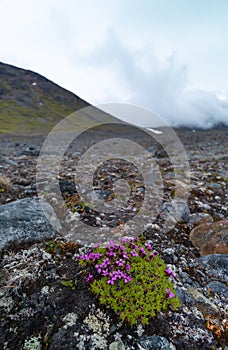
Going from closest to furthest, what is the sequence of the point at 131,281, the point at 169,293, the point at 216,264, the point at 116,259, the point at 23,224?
the point at 169,293 → the point at 131,281 → the point at 116,259 → the point at 216,264 → the point at 23,224

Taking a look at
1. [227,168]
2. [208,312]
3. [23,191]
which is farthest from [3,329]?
[227,168]

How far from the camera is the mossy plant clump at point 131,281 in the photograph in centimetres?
378

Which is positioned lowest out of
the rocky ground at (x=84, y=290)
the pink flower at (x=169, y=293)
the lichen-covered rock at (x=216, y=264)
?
the rocky ground at (x=84, y=290)

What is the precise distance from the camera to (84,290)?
4.10 metres

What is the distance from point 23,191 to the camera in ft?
29.4

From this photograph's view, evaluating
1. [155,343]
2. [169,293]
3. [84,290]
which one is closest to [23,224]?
[84,290]

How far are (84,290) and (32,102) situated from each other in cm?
17059

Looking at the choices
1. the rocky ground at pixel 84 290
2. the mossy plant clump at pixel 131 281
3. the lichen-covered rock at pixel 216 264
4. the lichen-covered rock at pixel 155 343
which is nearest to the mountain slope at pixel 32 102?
the rocky ground at pixel 84 290

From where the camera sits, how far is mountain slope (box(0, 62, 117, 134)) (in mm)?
128337

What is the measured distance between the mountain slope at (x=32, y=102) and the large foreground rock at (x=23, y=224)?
11389 cm

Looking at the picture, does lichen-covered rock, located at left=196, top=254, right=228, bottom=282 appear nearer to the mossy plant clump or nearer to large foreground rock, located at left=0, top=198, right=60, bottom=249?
the mossy plant clump

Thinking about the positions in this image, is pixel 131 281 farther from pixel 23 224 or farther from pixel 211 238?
pixel 23 224

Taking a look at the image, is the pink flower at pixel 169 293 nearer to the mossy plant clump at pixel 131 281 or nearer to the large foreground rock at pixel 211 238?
the mossy plant clump at pixel 131 281

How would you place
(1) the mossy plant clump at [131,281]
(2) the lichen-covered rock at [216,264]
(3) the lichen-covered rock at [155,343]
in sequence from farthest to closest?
1. (2) the lichen-covered rock at [216,264]
2. (1) the mossy plant clump at [131,281]
3. (3) the lichen-covered rock at [155,343]
